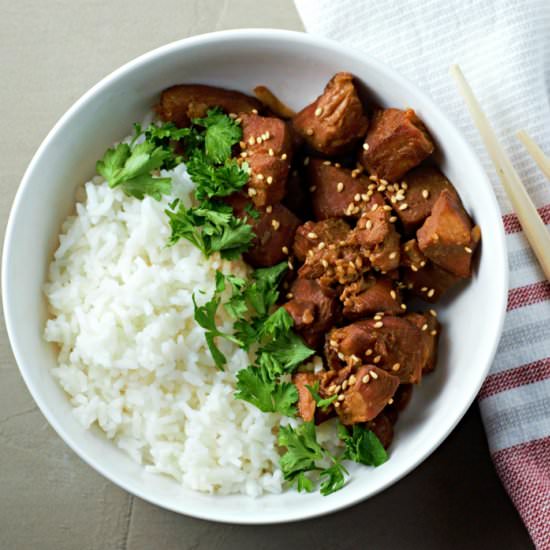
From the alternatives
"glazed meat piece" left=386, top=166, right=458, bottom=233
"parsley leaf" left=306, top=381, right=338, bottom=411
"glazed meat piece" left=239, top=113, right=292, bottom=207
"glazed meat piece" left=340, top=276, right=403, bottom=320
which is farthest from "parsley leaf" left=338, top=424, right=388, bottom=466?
"glazed meat piece" left=239, top=113, right=292, bottom=207

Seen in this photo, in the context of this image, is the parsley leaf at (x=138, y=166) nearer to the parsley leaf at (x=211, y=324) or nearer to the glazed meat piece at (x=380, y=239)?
the parsley leaf at (x=211, y=324)

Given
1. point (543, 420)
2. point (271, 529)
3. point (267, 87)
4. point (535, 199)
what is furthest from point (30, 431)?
point (535, 199)

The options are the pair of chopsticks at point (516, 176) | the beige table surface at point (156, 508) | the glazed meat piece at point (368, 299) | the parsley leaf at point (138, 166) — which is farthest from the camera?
the beige table surface at point (156, 508)

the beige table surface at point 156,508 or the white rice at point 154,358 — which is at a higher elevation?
the white rice at point 154,358

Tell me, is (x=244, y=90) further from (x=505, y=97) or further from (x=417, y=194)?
(x=505, y=97)

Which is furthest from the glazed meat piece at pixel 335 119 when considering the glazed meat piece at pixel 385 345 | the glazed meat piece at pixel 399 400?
the glazed meat piece at pixel 399 400

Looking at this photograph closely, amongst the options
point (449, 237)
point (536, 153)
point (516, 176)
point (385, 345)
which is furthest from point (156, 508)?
point (536, 153)

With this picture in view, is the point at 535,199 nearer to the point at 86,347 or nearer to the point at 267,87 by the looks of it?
the point at 267,87
